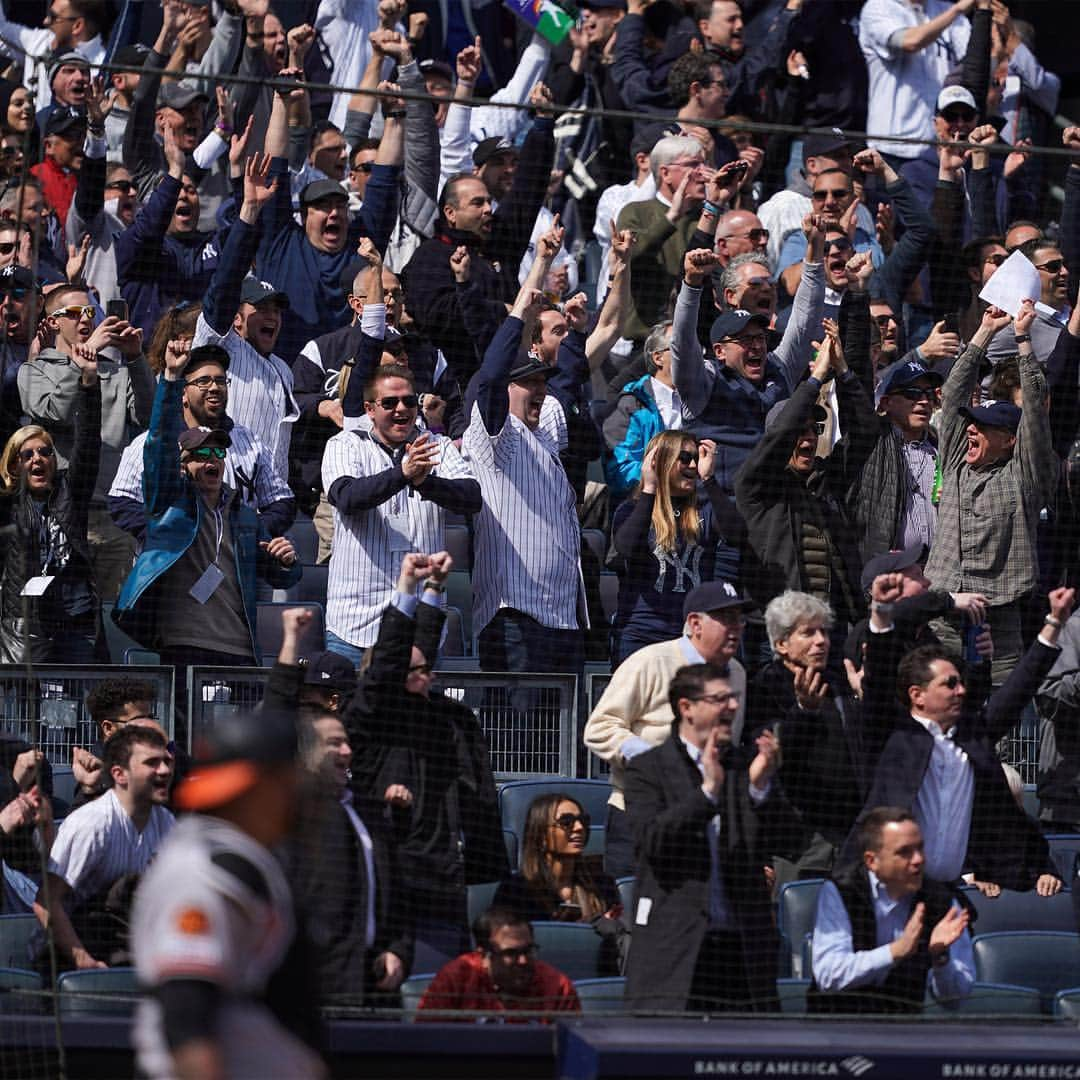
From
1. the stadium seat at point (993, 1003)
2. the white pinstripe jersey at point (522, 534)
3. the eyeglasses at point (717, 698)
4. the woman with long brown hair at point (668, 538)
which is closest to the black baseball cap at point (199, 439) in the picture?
the white pinstripe jersey at point (522, 534)

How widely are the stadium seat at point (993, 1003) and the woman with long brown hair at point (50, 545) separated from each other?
11.3 feet

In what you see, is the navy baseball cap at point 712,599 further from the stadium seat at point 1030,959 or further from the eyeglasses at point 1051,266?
the eyeglasses at point 1051,266

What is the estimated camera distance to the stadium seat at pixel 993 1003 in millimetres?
7555

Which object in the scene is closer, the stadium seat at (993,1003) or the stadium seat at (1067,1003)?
the stadium seat at (993,1003)

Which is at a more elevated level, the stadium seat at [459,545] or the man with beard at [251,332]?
the man with beard at [251,332]

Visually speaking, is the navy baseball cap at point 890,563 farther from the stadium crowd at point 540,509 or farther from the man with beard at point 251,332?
the man with beard at point 251,332

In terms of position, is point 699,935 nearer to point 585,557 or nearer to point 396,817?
point 396,817

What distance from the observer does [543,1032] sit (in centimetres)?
721

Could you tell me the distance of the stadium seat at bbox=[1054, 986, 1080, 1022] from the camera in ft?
25.6

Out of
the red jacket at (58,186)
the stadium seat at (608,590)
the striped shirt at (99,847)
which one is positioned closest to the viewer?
the striped shirt at (99,847)

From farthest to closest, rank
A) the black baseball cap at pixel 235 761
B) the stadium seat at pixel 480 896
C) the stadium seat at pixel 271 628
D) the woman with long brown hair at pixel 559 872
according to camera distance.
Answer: the stadium seat at pixel 271 628
the woman with long brown hair at pixel 559 872
the stadium seat at pixel 480 896
the black baseball cap at pixel 235 761

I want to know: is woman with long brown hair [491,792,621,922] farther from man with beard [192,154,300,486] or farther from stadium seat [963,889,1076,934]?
man with beard [192,154,300,486]

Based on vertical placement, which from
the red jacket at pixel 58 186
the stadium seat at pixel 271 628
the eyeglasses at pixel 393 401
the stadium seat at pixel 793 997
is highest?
the red jacket at pixel 58 186

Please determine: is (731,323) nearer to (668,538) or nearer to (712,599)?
(668,538)
